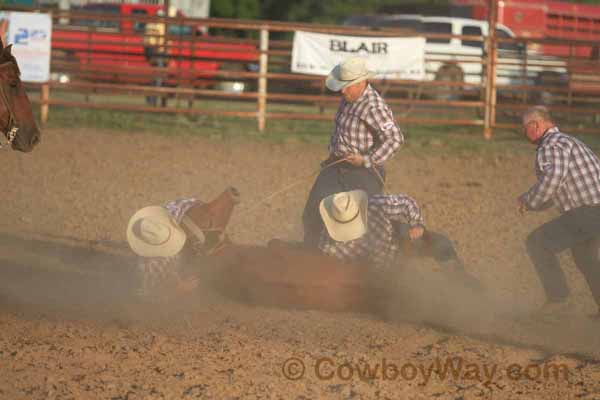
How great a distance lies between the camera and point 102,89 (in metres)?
15.3

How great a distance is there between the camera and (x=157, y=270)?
19.6 feet

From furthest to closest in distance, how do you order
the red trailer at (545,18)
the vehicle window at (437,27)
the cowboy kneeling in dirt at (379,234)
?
the red trailer at (545,18)
the vehicle window at (437,27)
the cowboy kneeling in dirt at (379,234)

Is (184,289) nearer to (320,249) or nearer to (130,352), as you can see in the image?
(320,249)

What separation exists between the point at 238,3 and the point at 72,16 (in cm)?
1936

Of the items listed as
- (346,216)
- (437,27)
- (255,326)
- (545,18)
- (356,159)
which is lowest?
(255,326)

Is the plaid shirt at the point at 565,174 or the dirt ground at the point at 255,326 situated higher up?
the plaid shirt at the point at 565,174

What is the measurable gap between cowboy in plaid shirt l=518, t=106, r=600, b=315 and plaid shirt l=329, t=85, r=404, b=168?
93cm

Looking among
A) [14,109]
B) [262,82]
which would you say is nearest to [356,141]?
[14,109]

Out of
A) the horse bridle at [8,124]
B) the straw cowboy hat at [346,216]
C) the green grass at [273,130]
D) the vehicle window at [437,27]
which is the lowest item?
the straw cowboy hat at [346,216]

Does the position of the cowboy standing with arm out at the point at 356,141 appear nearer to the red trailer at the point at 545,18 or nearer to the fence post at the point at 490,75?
the fence post at the point at 490,75

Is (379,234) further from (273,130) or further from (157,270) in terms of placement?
(273,130)

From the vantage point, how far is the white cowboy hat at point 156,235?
5727 millimetres

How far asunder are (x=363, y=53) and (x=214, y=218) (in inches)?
350

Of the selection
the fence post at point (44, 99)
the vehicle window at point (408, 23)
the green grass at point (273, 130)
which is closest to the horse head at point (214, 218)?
the green grass at point (273, 130)
